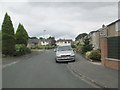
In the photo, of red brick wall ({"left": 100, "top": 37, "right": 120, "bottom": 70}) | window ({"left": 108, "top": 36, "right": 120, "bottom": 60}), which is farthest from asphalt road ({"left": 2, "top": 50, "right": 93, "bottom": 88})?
window ({"left": 108, "top": 36, "right": 120, "bottom": 60})

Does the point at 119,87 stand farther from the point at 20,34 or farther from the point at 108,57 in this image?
the point at 20,34

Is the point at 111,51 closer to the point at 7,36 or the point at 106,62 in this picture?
the point at 106,62

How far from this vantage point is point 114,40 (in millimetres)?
17141

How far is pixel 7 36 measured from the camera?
37531mm

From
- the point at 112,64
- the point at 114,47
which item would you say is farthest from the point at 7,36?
the point at 112,64

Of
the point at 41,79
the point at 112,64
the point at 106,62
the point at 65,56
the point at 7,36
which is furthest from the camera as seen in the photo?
the point at 7,36

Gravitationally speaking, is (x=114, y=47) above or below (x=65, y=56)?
above

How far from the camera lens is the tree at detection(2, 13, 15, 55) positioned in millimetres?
37531

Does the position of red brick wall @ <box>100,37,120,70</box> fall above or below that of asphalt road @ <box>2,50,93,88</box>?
above

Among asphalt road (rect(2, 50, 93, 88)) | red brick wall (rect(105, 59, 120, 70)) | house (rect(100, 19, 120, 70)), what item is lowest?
asphalt road (rect(2, 50, 93, 88))

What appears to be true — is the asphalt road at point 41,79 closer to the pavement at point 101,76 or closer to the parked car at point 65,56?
the pavement at point 101,76

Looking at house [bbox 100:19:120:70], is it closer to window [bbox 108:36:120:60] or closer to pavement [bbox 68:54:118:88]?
window [bbox 108:36:120:60]

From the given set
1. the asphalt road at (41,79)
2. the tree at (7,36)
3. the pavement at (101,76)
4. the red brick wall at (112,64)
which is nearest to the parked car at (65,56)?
the asphalt road at (41,79)

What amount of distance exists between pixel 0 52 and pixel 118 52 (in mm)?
26745
